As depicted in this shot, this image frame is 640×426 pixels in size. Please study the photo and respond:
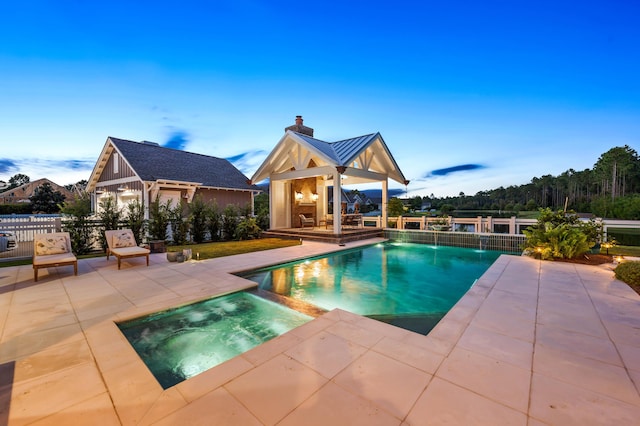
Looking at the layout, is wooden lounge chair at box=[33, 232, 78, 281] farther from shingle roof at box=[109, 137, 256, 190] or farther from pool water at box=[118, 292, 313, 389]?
shingle roof at box=[109, 137, 256, 190]

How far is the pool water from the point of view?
3.05 m

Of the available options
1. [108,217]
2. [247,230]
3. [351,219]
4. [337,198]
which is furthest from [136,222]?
[351,219]

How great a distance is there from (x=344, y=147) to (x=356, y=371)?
11.6m

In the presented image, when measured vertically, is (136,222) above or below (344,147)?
below

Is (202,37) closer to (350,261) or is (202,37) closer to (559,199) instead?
(350,261)

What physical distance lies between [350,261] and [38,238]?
8.23 metres

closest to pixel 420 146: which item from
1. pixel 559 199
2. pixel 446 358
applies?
pixel 446 358

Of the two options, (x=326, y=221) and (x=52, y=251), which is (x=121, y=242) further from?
(x=326, y=221)

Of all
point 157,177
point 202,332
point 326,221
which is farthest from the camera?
point 326,221

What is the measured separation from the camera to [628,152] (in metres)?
39.0

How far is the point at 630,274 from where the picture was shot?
520cm

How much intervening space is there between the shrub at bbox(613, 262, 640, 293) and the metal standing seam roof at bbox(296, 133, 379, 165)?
27.2 feet

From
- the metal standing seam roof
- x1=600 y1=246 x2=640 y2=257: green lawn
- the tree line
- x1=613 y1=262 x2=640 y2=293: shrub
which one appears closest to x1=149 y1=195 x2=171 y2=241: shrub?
the metal standing seam roof

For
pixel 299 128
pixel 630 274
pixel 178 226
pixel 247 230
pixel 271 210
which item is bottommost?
pixel 630 274
